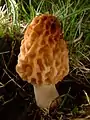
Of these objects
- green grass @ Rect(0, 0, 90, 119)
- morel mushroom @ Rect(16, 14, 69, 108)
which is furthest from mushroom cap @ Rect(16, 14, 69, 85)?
green grass @ Rect(0, 0, 90, 119)

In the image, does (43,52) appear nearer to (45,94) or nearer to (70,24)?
(45,94)

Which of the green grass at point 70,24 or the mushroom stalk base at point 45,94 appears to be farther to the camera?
the green grass at point 70,24

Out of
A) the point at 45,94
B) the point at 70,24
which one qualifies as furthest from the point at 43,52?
the point at 70,24

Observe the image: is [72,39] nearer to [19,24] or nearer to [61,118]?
[19,24]

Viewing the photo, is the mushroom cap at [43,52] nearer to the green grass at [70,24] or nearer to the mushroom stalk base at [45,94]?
the mushroom stalk base at [45,94]

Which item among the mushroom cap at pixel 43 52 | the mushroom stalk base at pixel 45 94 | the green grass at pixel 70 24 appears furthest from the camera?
the green grass at pixel 70 24

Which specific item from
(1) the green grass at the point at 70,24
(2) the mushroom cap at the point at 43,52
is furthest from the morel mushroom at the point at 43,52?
(1) the green grass at the point at 70,24
